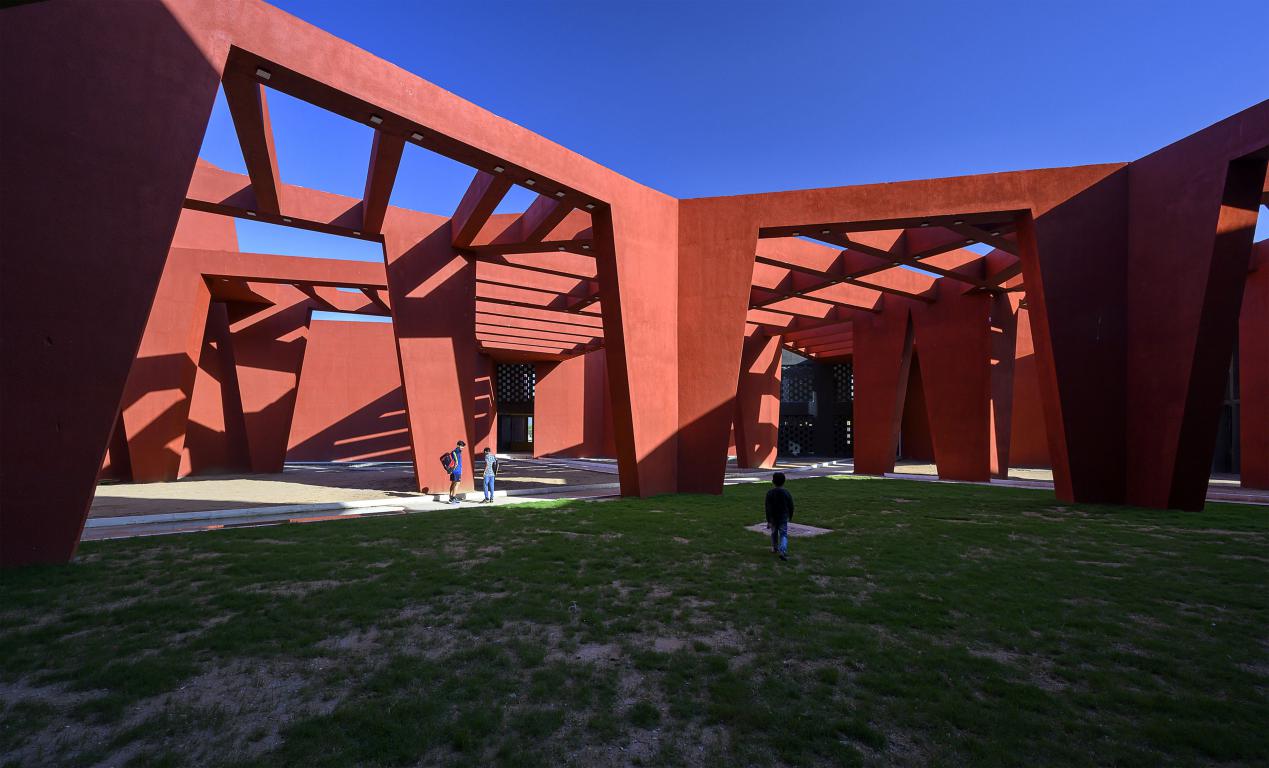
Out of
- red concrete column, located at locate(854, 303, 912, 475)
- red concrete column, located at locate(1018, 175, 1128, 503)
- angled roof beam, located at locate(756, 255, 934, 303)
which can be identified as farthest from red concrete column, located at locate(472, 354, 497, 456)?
red concrete column, located at locate(1018, 175, 1128, 503)

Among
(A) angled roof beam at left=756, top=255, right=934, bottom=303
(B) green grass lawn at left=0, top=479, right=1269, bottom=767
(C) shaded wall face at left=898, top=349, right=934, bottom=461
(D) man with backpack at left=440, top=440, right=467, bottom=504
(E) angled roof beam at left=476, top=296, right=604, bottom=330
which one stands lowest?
(B) green grass lawn at left=0, top=479, right=1269, bottom=767

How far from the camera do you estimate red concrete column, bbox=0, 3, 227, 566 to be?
5590 millimetres

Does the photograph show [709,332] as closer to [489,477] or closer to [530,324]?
[489,477]

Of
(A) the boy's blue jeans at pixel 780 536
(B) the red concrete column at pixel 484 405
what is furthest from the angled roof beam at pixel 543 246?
(B) the red concrete column at pixel 484 405

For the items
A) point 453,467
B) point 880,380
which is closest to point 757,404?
point 880,380

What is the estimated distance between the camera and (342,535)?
7.90m

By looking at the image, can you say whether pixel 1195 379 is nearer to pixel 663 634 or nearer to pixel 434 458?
pixel 663 634

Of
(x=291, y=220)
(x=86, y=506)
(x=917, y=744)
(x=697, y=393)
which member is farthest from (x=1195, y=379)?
(x=291, y=220)

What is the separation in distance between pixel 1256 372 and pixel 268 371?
32.3 m

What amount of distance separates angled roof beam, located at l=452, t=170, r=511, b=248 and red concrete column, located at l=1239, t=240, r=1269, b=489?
21.3 m

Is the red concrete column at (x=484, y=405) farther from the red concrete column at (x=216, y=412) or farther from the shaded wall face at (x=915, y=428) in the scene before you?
the shaded wall face at (x=915, y=428)

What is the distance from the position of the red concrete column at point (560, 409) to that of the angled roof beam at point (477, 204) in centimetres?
2121

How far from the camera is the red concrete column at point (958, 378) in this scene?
18.1m

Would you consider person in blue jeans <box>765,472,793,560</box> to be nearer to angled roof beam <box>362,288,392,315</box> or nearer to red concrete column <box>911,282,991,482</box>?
red concrete column <box>911,282,991,482</box>
